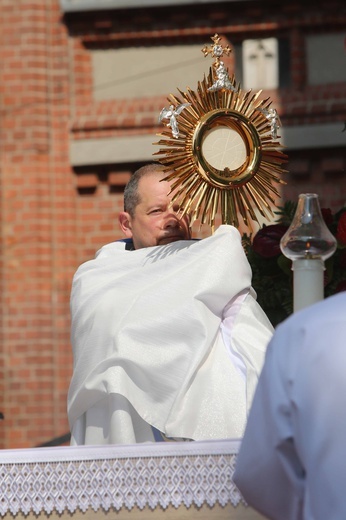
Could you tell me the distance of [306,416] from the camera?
74.9 inches

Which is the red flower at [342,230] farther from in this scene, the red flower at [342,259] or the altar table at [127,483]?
the altar table at [127,483]

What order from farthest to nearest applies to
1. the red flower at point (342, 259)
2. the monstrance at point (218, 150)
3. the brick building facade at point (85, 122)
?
the brick building facade at point (85, 122) → the red flower at point (342, 259) → the monstrance at point (218, 150)

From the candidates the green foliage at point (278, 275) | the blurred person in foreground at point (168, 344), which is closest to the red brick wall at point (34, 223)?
the green foliage at point (278, 275)

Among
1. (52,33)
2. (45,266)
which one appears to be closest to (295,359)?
(45,266)

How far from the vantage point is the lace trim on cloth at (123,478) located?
113 inches

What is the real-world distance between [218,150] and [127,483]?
1.10m

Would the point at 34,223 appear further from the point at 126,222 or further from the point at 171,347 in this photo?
the point at 171,347

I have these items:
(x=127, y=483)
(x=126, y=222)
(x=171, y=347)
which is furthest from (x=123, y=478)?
(x=126, y=222)

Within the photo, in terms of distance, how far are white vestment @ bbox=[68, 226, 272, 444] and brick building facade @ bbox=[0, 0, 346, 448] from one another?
365 cm

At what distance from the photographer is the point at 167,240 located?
3752 mm

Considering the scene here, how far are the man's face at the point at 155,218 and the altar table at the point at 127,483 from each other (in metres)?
0.97

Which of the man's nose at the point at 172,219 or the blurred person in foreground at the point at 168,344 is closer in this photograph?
the blurred person in foreground at the point at 168,344

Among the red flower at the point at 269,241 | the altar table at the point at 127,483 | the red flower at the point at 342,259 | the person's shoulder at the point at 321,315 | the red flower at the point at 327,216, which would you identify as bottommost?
the altar table at the point at 127,483

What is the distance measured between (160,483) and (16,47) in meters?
4.97
